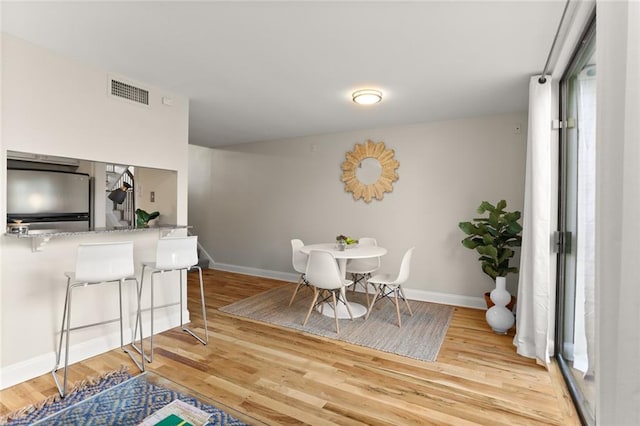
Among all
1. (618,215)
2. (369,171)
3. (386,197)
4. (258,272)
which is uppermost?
(369,171)

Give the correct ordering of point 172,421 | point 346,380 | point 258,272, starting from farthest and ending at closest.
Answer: point 258,272 → point 346,380 → point 172,421

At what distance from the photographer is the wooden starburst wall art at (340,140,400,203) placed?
4496mm

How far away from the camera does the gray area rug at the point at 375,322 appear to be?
292 centimetres

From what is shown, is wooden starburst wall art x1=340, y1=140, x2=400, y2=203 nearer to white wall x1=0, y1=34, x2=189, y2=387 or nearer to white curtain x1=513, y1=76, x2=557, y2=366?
white curtain x1=513, y1=76, x2=557, y2=366

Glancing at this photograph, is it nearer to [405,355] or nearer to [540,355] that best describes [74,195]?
[405,355]

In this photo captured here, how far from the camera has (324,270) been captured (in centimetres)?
316

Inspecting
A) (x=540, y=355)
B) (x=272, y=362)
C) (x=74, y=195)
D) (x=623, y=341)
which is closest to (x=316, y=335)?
(x=272, y=362)

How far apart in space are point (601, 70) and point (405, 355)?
2.49 metres

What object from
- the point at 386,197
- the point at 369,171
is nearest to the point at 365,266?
the point at 386,197

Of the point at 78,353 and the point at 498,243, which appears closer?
the point at 78,353

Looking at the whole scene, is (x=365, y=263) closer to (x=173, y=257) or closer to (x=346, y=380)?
(x=346, y=380)

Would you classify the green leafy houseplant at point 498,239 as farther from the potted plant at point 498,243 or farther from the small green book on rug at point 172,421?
the small green book on rug at point 172,421

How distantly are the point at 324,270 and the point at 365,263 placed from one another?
1106 mm

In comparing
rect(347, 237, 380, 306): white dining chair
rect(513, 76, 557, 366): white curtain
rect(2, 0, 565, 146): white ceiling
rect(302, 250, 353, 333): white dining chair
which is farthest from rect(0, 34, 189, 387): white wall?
rect(513, 76, 557, 366): white curtain
